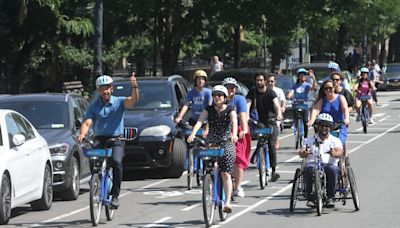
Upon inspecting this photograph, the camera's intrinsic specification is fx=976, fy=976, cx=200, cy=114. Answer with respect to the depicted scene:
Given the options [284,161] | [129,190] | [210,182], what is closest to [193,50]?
[284,161]

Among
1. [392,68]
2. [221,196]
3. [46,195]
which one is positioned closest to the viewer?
[221,196]

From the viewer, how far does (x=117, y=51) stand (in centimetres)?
5422

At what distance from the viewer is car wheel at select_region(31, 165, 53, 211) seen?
13750mm

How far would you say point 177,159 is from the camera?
57.2 ft

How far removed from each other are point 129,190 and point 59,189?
1764mm

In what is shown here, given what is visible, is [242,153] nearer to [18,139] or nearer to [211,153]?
[211,153]

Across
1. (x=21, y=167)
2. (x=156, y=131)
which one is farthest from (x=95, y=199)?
(x=156, y=131)

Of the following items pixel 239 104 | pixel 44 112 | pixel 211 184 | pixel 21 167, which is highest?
pixel 239 104

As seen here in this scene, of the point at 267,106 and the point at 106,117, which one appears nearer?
the point at 106,117

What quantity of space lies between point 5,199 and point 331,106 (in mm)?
4953

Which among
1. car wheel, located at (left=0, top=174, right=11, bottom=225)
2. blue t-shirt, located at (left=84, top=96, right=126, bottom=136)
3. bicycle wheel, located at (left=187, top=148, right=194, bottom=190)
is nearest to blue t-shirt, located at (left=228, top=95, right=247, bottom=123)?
blue t-shirt, located at (left=84, top=96, right=126, bottom=136)

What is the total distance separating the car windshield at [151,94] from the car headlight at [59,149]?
387 centimetres

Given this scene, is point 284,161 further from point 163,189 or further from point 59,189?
point 59,189

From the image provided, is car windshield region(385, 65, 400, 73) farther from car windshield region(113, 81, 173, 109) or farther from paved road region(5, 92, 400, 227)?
car windshield region(113, 81, 173, 109)
